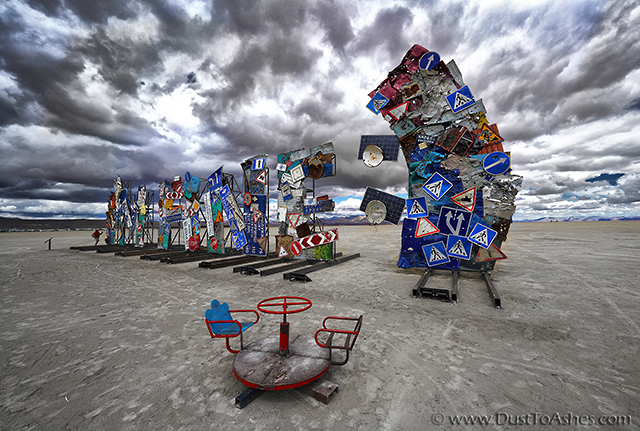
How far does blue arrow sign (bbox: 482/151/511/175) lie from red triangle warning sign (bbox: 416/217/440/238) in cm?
288

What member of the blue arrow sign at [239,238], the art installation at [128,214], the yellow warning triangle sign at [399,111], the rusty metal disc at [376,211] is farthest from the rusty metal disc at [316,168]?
the art installation at [128,214]

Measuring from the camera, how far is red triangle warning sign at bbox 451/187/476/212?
9.67m

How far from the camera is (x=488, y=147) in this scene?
396 inches

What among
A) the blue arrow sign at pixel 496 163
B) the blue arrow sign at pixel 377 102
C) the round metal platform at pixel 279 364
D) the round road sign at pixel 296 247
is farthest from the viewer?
the round road sign at pixel 296 247

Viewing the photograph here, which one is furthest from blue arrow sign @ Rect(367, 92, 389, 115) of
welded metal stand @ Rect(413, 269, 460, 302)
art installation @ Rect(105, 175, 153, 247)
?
art installation @ Rect(105, 175, 153, 247)

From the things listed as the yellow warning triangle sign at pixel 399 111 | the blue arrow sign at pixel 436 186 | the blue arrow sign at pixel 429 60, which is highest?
the blue arrow sign at pixel 429 60

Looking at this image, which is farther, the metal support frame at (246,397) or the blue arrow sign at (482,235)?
the blue arrow sign at (482,235)

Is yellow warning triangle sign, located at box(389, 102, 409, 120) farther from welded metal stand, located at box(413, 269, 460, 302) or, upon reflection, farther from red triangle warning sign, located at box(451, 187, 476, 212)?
welded metal stand, located at box(413, 269, 460, 302)

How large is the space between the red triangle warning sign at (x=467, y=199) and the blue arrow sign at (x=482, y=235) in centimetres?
77

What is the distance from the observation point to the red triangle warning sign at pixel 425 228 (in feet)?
34.0

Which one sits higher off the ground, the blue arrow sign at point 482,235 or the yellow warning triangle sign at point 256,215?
the yellow warning triangle sign at point 256,215

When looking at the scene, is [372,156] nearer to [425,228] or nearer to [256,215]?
[425,228]

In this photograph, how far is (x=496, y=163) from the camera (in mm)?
9344

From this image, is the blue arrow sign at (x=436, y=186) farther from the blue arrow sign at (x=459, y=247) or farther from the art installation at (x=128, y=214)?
the art installation at (x=128, y=214)
